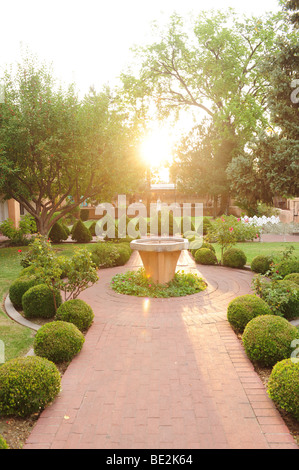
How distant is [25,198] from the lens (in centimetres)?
1612

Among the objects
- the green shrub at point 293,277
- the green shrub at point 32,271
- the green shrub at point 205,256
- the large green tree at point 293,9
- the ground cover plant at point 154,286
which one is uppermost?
the large green tree at point 293,9

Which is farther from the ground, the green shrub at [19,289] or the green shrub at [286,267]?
the green shrub at [286,267]

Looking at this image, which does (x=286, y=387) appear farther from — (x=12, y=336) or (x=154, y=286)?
(x=154, y=286)

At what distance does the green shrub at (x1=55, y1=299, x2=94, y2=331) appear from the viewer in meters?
6.47

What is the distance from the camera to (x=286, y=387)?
159 inches

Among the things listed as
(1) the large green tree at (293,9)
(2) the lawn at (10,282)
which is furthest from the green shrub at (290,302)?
(1) the large green tree at (293,9)

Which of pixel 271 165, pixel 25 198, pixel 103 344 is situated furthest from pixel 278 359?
pixel 25 198

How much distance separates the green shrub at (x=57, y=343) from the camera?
17.3 ft

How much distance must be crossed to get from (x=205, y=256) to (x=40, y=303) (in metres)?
7.21

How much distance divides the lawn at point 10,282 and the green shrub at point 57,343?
64cm

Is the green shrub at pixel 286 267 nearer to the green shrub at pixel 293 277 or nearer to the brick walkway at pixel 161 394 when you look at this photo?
the green shrub at pixel 293 277

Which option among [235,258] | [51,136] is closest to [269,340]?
[235,258]

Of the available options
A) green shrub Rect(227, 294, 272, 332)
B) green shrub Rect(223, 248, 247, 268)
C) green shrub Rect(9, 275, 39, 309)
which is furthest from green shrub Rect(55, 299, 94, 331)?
green shrub Rect(223, 248, 247, 268)

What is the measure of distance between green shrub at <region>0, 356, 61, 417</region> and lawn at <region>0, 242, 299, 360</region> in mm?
1460
